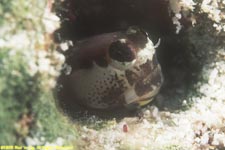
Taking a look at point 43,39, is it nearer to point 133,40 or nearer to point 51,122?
point 51,122

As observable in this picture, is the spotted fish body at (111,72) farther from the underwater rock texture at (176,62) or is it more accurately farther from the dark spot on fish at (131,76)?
the underwater rock texture at (176,62)

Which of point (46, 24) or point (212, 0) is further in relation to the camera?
point (212, 0)

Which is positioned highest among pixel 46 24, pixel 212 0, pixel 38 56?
pixel 212 0

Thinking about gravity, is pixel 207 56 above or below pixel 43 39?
above

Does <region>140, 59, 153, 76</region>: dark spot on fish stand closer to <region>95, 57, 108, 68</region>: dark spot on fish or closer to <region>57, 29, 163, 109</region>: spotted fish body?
<region>57, 29, 163, 109</region>: spotted fish body

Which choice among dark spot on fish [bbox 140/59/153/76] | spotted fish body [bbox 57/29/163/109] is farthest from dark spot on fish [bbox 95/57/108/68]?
dark spot on fish [bbox 140/59/153/76]

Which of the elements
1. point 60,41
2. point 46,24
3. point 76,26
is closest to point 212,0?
point 76,26
